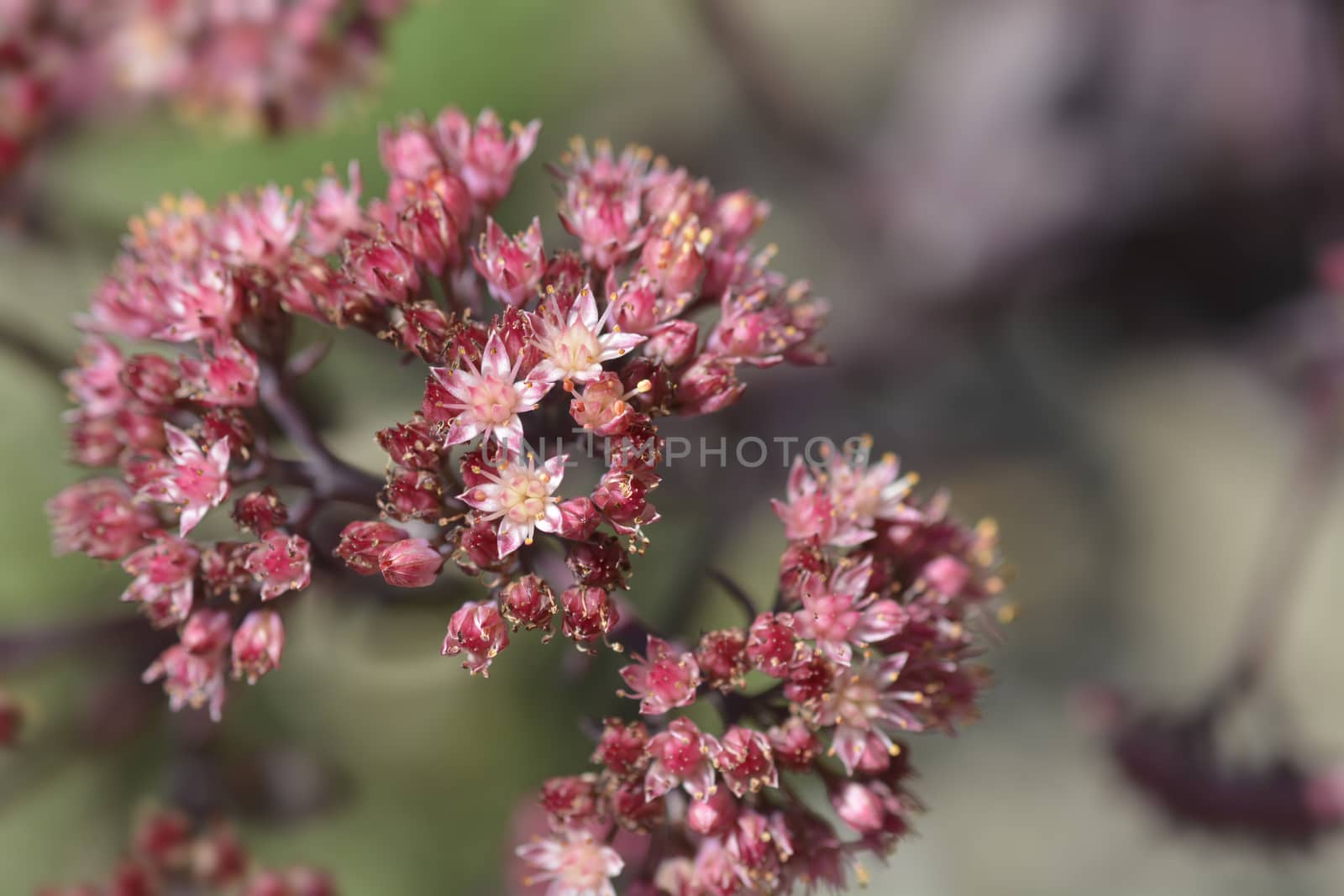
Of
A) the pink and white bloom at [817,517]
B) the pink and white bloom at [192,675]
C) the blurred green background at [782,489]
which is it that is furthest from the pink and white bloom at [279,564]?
the blurred green background at [782,489]

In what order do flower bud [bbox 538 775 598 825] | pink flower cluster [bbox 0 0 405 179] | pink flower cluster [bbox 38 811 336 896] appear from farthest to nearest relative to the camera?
pink flower cluster [bbox 0 0 405 179], pink flower cluster [bbox 38 811 336 896], flower bud [bbox 538 775 598 825]

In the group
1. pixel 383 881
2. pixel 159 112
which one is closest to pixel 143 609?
pixel 383 881

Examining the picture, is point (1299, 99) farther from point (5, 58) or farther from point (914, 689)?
point (5, 58)

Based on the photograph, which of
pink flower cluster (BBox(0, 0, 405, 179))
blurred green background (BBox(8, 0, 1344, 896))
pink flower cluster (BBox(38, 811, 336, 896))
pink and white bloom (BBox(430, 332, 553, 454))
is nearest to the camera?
pink and white bloom (BBox(430, 332, 553, 454))

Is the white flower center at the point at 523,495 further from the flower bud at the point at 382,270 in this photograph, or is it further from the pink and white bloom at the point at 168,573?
the pink and white bloom at the point at 168,573

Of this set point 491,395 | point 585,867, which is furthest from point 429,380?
point 585,867

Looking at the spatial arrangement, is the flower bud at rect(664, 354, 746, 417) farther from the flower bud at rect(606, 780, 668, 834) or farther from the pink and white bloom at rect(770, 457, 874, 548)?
the flower bud at rect(606, 780, 668, 834)

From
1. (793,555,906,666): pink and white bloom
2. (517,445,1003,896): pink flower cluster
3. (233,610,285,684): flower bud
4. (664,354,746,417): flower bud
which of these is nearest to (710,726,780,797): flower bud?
(517,445,1003,896): pink flower cluster

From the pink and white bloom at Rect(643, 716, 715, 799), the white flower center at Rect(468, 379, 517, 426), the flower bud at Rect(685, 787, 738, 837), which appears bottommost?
the flower bud at Rect(685, 787, 738, 837)

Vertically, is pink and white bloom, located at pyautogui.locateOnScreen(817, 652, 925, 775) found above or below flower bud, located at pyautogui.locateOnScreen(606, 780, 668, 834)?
above
